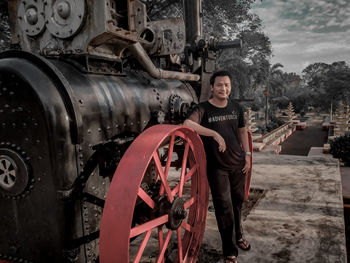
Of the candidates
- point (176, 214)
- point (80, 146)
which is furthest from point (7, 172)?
point (176, 214)

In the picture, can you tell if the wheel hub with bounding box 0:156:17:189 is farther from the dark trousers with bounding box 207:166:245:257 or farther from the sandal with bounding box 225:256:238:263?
the sandal with bounding box 225:256:238:263

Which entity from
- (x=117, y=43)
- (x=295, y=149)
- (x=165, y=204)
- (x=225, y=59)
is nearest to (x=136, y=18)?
(x=117, y=43)

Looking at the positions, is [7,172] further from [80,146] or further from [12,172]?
[80,146]

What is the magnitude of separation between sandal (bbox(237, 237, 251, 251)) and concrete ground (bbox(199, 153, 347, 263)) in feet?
0.17

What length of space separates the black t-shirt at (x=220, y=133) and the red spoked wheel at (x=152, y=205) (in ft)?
0.53

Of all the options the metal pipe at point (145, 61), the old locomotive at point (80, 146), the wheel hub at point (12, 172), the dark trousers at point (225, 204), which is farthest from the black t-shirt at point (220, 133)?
the wheel hub at point (12, 172)

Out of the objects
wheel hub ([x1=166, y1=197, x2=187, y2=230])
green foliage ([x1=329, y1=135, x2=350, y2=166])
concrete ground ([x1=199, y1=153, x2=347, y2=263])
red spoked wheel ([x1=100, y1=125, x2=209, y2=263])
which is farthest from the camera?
green foliage ([x1=329, y1=135, x2=350, y2=166])

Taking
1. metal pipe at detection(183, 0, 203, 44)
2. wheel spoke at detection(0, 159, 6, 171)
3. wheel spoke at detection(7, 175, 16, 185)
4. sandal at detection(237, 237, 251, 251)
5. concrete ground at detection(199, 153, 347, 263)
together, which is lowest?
concrete ground at detection(199, 153, 347, 263)

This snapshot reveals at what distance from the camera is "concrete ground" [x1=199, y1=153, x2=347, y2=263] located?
Result: 2822mm

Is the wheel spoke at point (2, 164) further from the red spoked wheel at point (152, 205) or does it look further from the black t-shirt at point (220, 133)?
the black t-shirt at point (220, 133)

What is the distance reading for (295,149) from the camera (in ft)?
46.8

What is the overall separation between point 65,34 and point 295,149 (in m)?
13.9

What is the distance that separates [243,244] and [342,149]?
18.5 feet

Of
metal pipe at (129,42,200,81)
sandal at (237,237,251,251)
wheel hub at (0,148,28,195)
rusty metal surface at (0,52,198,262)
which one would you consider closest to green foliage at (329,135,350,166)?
sandal at (237,237,251,251)
